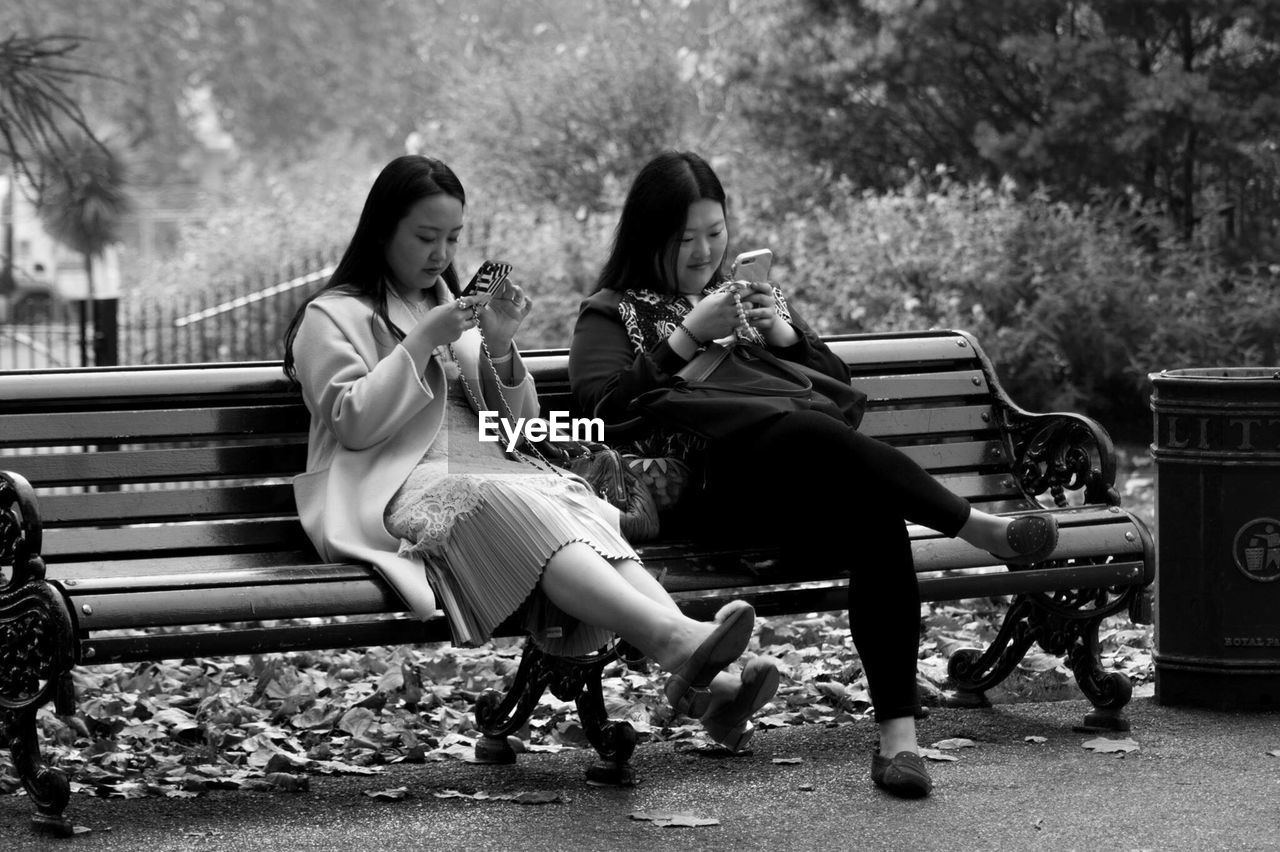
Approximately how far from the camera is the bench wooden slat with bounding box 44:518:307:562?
425 centimetres

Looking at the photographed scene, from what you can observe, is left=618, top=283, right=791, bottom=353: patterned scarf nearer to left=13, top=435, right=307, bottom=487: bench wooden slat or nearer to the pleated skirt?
the pleated skirt

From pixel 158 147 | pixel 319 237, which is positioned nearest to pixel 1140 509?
pixel 319 237

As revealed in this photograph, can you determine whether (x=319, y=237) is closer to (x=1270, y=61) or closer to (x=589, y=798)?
(x=1270, y=61)

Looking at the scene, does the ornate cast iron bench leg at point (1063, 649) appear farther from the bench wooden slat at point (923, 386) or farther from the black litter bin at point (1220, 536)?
the bench wooden slat at point (923, 386)

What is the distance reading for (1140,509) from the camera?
8.41 metres

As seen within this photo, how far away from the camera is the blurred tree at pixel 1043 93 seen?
11186 millimetres

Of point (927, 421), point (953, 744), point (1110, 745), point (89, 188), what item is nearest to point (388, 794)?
point (953, 744)

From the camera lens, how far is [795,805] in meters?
4.08

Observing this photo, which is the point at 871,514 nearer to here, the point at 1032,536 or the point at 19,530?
the point at 1032,536

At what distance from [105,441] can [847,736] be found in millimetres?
2026

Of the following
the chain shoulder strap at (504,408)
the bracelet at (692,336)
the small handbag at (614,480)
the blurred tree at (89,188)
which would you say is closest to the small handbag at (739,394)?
the bracelet at (692,336)

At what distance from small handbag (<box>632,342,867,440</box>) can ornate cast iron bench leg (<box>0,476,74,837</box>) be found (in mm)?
1488

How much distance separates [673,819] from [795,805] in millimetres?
302

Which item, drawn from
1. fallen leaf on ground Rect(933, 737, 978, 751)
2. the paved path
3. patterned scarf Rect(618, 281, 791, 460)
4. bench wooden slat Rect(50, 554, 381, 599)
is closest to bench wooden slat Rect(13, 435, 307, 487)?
bench wooden slat Rect(50, 554, 381, 599)
